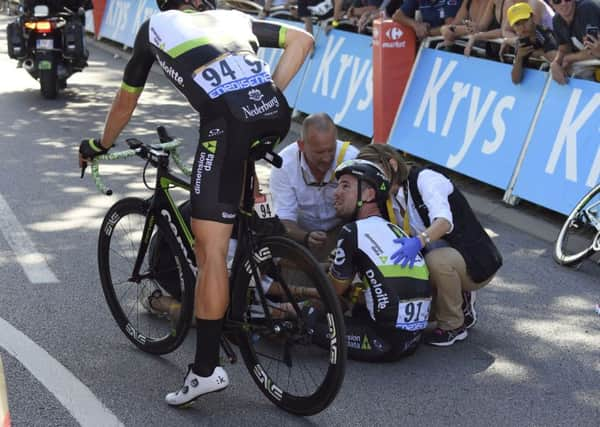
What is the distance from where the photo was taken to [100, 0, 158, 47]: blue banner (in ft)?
63.4

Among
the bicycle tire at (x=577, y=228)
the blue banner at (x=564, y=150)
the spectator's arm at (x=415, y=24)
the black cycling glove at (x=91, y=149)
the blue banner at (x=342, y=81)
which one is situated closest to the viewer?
the black cycling glove at (x=91, y=149)

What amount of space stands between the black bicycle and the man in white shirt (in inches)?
42.1

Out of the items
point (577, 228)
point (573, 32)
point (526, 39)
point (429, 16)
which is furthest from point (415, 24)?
point (577, 228)

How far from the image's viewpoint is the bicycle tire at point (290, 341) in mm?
4352

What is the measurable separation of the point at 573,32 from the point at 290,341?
5.22 meters

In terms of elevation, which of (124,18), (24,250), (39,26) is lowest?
(124,18)

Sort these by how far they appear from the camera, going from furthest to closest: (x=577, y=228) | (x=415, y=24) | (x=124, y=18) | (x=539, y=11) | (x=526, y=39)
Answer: (x=124, y=18), (x=415, y=24), (x=539, y=11), (x=526, y=39), (x=577, y=228)

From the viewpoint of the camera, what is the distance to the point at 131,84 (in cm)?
476

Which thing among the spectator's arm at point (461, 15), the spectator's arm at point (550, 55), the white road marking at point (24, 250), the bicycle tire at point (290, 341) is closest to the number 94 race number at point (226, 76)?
the bicycle tire at point (290, 341)

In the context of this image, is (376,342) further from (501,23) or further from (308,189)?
(501,23)

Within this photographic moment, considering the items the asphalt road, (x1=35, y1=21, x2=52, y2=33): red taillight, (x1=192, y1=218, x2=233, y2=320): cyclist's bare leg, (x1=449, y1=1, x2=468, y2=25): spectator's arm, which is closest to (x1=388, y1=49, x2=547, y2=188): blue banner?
(x1=449, y1=1, x2=468, y2=25): spectator's arm

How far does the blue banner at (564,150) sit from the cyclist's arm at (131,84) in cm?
440

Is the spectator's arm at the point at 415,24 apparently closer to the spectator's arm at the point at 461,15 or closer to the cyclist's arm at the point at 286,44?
the spectator's arm at the point at 461,15

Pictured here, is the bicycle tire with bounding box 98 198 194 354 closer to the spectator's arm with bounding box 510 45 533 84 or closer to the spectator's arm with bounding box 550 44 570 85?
the spectator's arm with bounding box 550 44 570 85
